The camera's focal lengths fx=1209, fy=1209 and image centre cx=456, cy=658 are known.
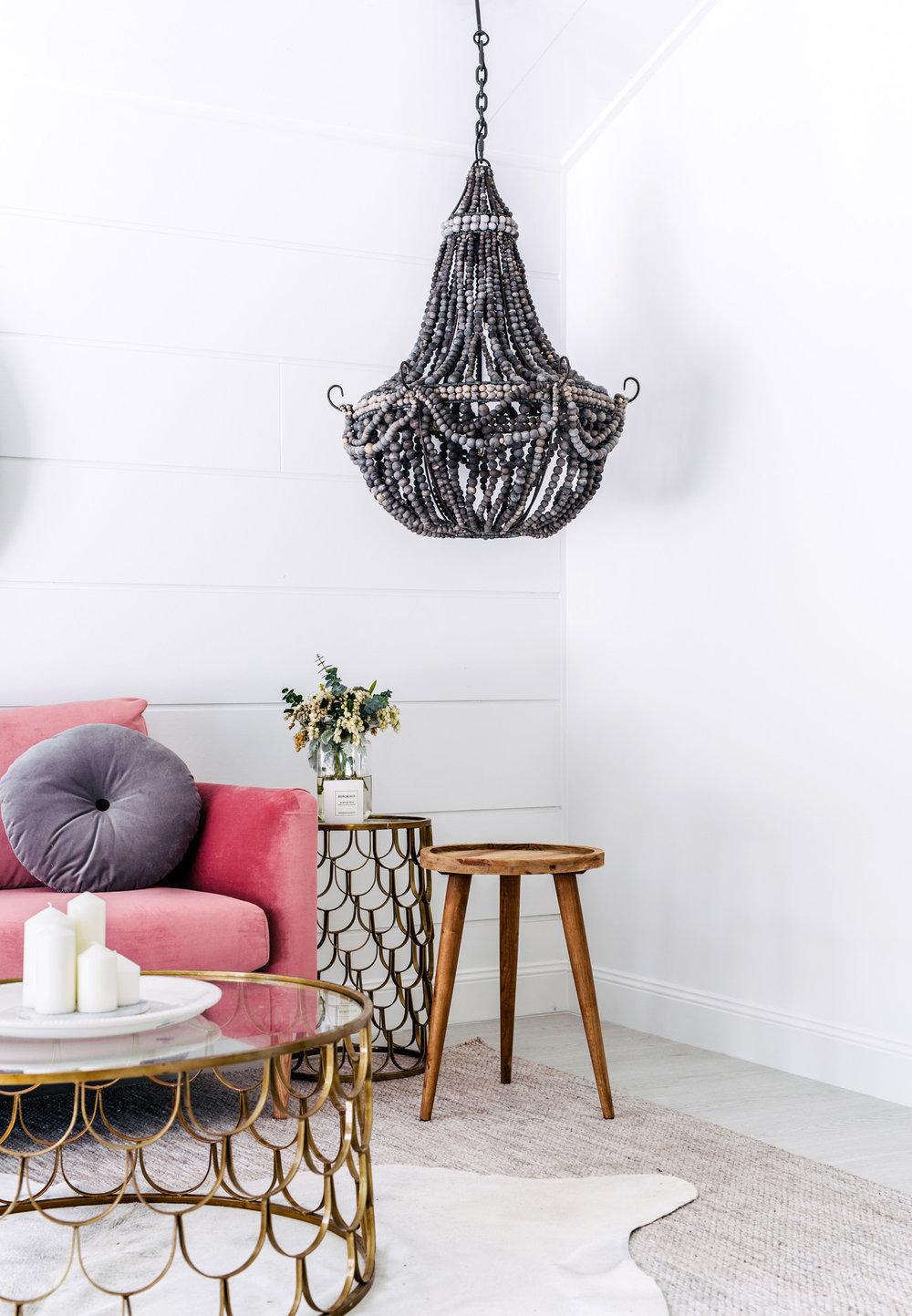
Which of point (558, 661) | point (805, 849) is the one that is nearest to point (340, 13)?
point (558, 661)

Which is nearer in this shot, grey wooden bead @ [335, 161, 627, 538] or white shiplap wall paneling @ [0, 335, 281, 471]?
grey wooden bead @ [335, 161, 627, 538]

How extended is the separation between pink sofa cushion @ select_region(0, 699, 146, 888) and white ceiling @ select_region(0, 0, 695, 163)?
1621 mm

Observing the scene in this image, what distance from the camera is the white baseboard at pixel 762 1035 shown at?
2.45 m

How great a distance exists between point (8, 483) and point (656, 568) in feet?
5.50

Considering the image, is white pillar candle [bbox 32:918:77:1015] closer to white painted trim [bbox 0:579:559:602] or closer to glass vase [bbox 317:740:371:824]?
glass vase [bbox 317:740:371:824]

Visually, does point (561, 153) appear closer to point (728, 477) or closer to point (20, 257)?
point (728, 477)

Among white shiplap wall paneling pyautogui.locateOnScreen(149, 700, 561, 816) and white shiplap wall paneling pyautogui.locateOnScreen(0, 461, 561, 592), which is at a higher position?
white shiplap wall paneling pyautogui.locateOnScreen(0, 461, 561, 592)

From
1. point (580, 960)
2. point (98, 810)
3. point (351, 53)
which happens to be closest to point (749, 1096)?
point (580, 960)

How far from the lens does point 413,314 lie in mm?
3473

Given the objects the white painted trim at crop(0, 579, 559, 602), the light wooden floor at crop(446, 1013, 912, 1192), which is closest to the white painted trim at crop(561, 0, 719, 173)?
the white painted trim at crop(0, 579, 559, 602)

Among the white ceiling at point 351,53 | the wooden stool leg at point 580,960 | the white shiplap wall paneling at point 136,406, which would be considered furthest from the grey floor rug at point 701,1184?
the white ceiling at point 351,53

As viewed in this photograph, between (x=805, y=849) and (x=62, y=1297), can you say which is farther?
(x=805, y=849)

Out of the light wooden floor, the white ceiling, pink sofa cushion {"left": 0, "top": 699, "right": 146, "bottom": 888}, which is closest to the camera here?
the light wooden floor

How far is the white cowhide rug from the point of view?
150 centimetres
